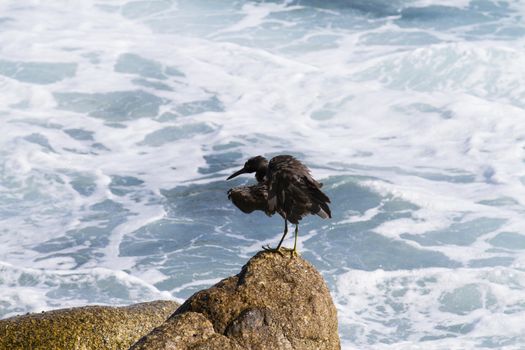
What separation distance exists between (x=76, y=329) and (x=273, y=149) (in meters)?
12.6

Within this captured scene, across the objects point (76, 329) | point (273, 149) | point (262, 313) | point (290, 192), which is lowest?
point (273, 149)

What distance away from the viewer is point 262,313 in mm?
7344

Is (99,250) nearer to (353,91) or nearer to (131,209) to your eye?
(131,209)

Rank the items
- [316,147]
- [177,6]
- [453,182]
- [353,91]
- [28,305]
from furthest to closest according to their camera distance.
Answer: [177,6] → [353,91] → [316,147] → [453,182] → [28,305]

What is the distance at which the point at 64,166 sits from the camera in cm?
2041

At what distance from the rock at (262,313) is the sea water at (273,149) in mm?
6199

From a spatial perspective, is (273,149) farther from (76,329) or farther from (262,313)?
(262,313)

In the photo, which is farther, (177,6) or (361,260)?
(177,6)

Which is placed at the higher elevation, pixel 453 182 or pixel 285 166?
pixel 285 166

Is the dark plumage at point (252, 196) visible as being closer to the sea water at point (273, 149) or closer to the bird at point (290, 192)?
the bird at point (290, 192)

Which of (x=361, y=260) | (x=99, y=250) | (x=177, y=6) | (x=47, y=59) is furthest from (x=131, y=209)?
(x=177, y=6)

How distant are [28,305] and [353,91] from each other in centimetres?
1323

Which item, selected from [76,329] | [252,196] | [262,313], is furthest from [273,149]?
[262,313]

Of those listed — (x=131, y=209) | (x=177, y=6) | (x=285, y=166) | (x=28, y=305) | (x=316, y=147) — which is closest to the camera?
(x=285, y=166)
